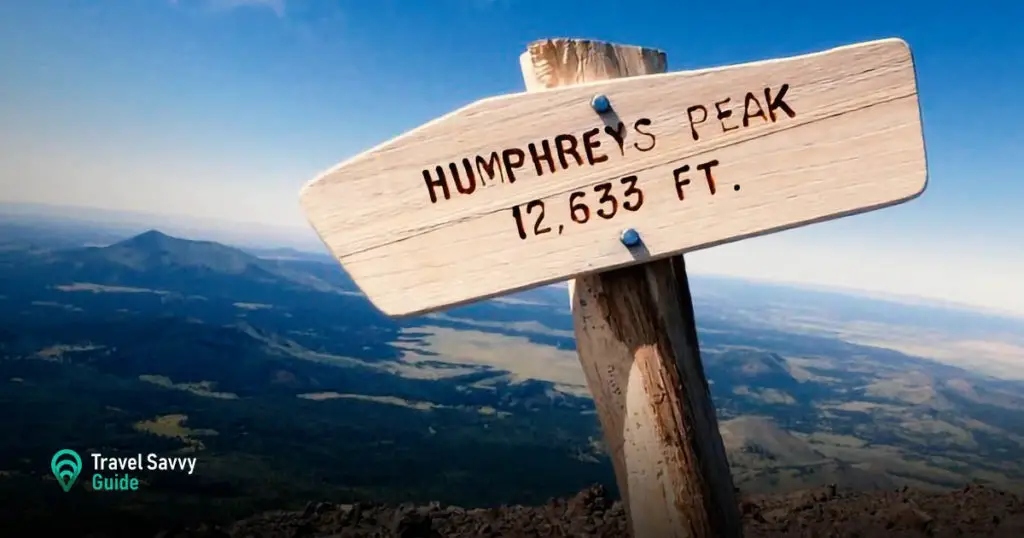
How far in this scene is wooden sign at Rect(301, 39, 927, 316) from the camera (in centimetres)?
116

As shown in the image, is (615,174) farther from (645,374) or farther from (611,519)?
(611,519)

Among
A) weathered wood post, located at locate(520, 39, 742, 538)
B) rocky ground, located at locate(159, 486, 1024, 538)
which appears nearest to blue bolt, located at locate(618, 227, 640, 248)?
weathered wood post, located at locate(520, 39, 742, 538)

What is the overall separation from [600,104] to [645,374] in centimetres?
54

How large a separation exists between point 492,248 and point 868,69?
0.73m

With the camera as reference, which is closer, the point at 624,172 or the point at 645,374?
the point at 624,172

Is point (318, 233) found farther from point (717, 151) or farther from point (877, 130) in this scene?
point (877, 130)

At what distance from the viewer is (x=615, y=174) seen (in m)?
1.20

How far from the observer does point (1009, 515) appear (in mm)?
3797

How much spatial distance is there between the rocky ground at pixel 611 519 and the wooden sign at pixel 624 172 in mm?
2700

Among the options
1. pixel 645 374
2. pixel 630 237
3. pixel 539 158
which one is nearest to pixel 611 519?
pixel 645 374

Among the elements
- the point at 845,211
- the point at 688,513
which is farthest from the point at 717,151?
the point at 688,513

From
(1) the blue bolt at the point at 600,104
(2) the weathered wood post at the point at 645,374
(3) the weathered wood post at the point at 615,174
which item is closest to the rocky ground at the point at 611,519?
(2) the weathered wood post at the point at 645,374

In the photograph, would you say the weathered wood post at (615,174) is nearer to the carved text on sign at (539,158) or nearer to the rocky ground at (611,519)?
the carved text on sign at (539,158)

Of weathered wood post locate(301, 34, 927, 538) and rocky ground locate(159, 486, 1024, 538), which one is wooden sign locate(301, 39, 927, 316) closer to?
weathered wood post locate(301, 34, 927, 538)
